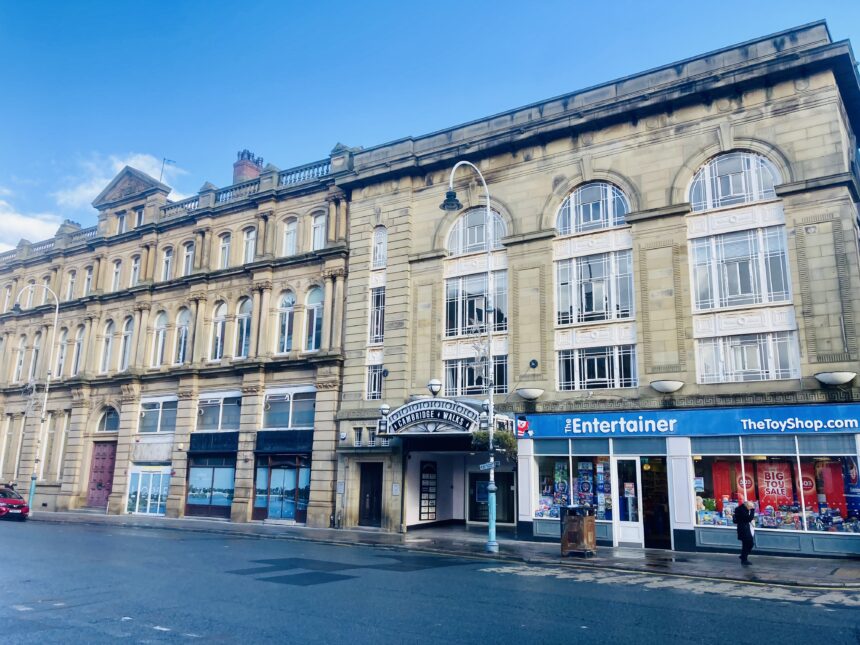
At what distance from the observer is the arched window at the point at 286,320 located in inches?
1267

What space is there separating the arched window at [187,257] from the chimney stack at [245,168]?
15.5ft

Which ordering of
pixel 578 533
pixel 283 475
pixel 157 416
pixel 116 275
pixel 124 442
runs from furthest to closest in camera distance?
pixel 116 275 → pixel 124 442 → pixel 157 416 → pixel 283 475 → pixel 578 533

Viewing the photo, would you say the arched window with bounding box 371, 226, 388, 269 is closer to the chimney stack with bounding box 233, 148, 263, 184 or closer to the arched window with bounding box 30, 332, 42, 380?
the chimney stack with bounding box 233, 148, 263, 184

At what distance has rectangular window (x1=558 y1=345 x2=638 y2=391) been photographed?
22875mm

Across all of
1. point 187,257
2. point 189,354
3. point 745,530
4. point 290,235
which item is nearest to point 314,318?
point 290,235

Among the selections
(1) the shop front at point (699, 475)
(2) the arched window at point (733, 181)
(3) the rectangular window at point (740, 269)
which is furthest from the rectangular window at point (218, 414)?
(2) the arched window at point (733, 181)

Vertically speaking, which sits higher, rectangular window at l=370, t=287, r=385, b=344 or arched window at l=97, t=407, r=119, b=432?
rectangular window at l=370, t=287, r=385, b=344

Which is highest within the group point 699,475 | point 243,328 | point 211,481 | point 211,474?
point 243,328

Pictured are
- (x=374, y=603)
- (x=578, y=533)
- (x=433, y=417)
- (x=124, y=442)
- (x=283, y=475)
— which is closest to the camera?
(x=374, y=603)

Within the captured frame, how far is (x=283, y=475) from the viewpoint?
99.1 feet

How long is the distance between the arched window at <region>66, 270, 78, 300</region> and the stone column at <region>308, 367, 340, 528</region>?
22.3m

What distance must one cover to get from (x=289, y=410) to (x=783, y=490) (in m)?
20.4

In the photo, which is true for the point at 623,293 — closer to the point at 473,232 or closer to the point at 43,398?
the point at 473,232

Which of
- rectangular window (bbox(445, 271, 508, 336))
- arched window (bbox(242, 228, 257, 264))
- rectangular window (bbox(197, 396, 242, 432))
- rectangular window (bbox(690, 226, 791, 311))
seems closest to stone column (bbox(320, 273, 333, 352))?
rectangular window (bbox(197, 396, 242, 432))
